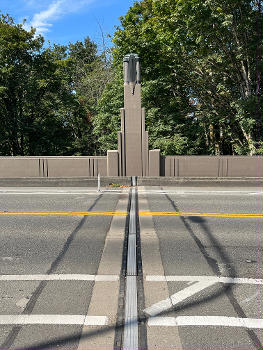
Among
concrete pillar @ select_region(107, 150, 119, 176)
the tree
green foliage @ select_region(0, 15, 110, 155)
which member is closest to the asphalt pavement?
concrete pillar @ select_region(107, 150, 119, 176)

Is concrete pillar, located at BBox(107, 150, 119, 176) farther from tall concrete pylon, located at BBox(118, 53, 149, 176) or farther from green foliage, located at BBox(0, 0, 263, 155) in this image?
green foliage, located at BBox(0, 0, 263, 155)

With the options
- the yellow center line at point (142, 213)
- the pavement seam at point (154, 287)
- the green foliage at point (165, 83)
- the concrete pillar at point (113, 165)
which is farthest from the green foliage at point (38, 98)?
the pavement seam at point (154, 287)

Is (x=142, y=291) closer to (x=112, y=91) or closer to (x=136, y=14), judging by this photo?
(x=112, y=91)

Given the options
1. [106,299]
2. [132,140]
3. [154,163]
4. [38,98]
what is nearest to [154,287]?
[106,299]

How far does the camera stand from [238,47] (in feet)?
52.7

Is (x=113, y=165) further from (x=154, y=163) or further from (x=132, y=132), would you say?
(x=154, y=163)

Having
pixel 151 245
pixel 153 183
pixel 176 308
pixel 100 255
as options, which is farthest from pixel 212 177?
pixel 176 308

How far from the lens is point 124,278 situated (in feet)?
15.4

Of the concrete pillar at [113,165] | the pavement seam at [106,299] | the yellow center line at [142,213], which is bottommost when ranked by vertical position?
the pavement seam at [106,299]

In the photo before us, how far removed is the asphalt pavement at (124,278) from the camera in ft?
10.9

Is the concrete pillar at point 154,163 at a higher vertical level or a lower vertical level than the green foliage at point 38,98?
lower

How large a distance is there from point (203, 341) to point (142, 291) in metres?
1.28

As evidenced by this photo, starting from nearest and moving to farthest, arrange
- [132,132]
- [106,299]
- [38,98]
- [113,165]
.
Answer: [106,299]
[113,165]
[132,132]
[38,98]

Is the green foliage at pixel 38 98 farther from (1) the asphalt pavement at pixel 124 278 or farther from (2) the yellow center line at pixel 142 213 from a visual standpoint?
(1) the asphalt pavement at pixel 124 278
